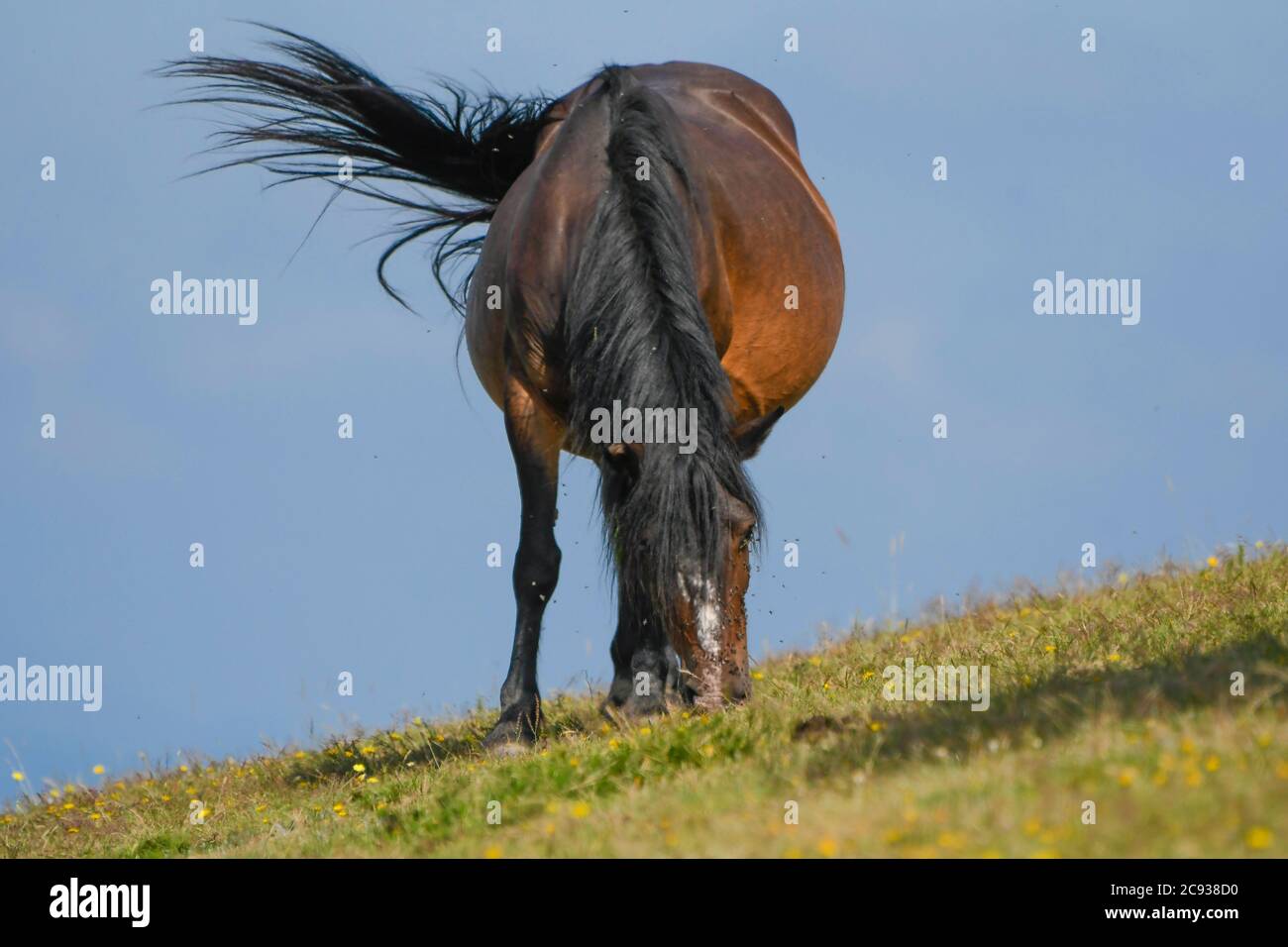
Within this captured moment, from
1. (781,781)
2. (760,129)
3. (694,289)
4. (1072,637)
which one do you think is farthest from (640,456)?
(760,129)

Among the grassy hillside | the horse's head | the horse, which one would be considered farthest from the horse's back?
the grassy hillside

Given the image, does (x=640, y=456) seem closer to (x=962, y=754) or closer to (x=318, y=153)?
(x=962, y=754)

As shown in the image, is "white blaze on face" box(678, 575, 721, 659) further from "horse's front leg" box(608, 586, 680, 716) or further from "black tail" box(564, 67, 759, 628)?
"horse's front leg" box(608, 586, 680, 716)

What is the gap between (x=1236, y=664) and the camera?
5.82 meters

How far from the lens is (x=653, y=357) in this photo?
6324mm

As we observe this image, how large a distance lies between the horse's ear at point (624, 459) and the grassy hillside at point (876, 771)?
1024 mm

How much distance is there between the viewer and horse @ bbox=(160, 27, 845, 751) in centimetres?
605

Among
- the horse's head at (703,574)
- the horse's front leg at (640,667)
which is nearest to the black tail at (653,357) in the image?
the horse's head at (703,574)

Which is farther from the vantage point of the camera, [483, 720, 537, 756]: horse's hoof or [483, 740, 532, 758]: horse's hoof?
[483, 720, 537, 756]: horse's hoof

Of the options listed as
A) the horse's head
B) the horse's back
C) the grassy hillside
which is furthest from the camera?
the horse's back

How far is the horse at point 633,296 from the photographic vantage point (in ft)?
19.9

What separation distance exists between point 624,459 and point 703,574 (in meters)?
0.68

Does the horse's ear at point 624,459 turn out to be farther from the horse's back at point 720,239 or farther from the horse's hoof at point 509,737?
the horse's hoof at point 509,737

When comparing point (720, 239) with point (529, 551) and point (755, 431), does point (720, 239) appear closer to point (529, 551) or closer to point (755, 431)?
point (755, 431)
